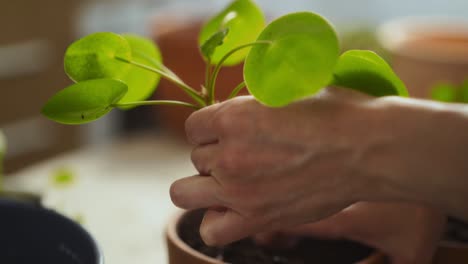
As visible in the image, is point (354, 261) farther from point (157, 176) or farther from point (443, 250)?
point (157, 176)

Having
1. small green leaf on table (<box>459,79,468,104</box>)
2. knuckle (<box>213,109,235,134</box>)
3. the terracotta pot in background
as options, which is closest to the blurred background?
the terracotta pot in background

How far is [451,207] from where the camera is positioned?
1.43ft

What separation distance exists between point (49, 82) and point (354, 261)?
3.15 feet

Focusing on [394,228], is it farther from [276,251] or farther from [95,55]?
[95,55]

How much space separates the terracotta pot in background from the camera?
109 centimetres

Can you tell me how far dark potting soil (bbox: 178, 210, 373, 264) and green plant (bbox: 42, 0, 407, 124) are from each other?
12cm

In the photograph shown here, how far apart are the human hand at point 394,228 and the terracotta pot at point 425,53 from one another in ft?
1.40

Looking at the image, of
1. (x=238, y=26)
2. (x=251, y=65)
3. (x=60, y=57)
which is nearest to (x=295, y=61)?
(x=251, y=65)

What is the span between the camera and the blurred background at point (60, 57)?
1.17 m

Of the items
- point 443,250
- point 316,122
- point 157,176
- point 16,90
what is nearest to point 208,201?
point 316,122

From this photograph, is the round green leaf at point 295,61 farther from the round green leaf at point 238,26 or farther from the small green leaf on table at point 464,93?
the small green leaf on table at point 464,93

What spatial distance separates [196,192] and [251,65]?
0.10 m

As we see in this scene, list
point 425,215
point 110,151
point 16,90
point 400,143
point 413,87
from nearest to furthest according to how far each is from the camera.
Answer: point 400,143 < point 425,215 < point 413,87 < point 110,151 < point 16,90

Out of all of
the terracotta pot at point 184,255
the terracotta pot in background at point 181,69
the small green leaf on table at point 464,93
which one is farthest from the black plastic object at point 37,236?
the terracotta pot in background at point 181,69
